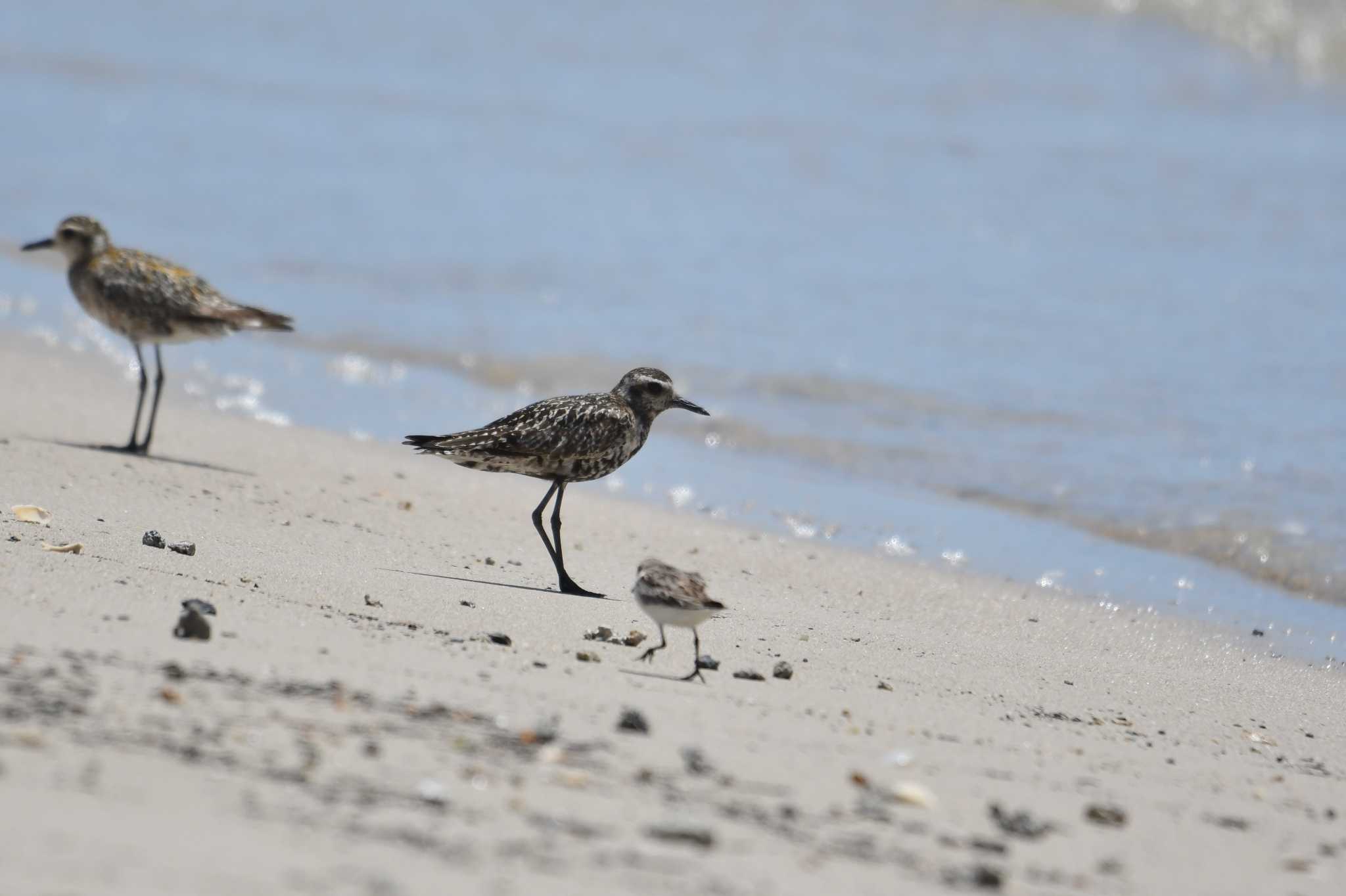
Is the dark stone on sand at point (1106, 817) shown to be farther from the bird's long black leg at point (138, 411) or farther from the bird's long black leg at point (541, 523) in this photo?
the bird's long black leg at point (138, 411)

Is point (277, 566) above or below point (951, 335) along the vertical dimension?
below

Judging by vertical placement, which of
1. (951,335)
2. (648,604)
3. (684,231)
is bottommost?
(648,604)

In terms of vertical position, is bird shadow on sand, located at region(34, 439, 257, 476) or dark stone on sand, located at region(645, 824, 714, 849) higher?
bird shadow on sand, located at region(34, 439, 257, 476)

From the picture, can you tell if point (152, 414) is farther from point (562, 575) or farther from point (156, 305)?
point (562, 575)

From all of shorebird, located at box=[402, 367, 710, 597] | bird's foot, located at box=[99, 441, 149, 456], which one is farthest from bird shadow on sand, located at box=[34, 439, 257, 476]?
shorebird, located at box=[402, 367, 710, 597]

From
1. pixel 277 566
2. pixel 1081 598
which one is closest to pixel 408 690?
pixel 277 566

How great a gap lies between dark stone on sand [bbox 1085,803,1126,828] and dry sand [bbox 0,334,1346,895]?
3cm

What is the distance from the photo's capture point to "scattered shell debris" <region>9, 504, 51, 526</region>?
725cm

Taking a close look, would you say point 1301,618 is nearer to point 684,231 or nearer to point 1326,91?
point 684,231

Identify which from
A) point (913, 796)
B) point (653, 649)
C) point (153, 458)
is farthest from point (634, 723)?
point (153, 458)

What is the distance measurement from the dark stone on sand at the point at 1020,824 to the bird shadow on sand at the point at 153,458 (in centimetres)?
576

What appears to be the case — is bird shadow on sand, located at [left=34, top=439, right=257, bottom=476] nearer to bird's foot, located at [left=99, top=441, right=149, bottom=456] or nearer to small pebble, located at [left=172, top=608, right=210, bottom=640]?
bird's foot, located at [left=99, top=441, right=149, bottom=456]

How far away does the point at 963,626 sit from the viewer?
815cm

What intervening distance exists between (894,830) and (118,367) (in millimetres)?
9207
